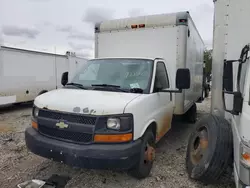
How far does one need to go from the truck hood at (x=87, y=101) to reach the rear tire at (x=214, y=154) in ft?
4.53

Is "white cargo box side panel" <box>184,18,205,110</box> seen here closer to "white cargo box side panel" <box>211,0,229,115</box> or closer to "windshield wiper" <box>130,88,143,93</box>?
"white cargo box side panel" <box>211,0,229,115</box>

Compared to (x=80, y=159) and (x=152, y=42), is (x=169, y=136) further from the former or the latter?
(x=80, y=159)

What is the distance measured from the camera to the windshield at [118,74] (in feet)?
12.4

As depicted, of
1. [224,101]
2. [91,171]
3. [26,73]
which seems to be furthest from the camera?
[26,73]

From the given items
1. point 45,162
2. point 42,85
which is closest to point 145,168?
point 45,162

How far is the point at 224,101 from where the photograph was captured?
3.63 metres

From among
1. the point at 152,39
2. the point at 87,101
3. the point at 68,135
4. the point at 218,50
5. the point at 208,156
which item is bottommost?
the point at 208,156

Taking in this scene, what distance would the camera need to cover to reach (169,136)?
611 cm

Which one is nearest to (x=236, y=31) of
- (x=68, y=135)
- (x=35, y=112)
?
(x=68, y=135)

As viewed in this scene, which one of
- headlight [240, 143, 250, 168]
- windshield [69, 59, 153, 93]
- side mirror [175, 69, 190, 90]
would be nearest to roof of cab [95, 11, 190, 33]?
windshield [69, 59, 153, 93]

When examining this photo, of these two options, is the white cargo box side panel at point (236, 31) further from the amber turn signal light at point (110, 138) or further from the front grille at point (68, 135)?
the front grille at point (68, 135)

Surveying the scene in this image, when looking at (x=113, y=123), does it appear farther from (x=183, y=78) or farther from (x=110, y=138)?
(x=183, y=78)

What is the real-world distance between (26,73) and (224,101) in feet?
30.8

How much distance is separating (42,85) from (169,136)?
791cm
